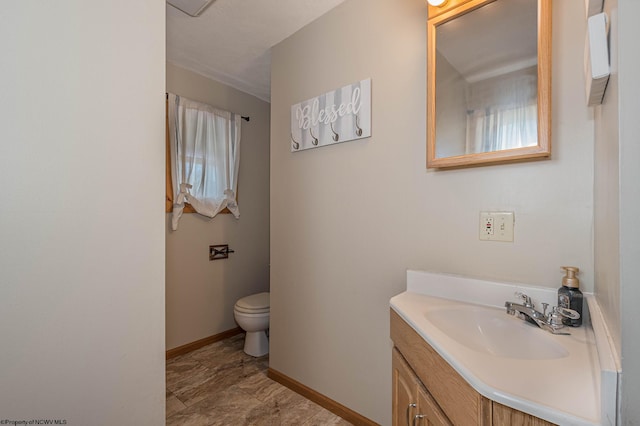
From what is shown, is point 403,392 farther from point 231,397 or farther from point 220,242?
point 220,242

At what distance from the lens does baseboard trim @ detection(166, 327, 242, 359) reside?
240cm

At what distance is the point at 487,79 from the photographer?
1190 millimetres

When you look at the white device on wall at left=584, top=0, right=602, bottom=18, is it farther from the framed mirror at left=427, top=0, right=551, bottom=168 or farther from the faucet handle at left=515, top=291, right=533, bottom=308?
the faucet handle at left=515, top=291, right=533, bottom=308

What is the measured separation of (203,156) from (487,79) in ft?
7.12

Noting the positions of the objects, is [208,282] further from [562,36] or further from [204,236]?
[562,36]

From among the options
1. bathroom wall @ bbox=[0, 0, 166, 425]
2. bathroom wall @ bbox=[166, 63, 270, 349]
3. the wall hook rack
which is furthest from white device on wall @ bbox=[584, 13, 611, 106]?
the wall hook rack

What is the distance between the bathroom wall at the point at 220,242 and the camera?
2.42 m

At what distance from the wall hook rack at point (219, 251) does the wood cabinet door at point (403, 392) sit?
1.99 meters

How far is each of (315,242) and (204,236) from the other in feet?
4.13

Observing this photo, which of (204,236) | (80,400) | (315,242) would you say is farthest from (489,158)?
(204,236)

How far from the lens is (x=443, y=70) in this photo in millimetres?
1312

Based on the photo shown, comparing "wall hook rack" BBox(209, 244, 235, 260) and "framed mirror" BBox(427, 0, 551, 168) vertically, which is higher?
"framed mirror" BBox(427, 0, 551, 168)

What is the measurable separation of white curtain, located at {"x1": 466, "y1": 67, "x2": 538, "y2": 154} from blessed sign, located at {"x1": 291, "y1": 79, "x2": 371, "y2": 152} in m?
0.54

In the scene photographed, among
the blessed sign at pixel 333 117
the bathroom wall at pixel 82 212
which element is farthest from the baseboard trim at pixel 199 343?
the blessed sign at pixel 333 117
